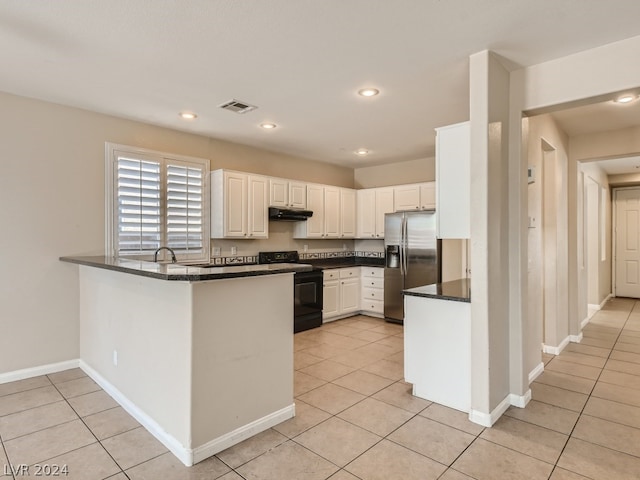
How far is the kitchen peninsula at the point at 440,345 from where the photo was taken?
2.79 meters

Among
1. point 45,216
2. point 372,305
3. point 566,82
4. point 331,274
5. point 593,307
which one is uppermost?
point 566,82

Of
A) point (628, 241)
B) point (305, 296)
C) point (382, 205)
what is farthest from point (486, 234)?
point (628, 241)

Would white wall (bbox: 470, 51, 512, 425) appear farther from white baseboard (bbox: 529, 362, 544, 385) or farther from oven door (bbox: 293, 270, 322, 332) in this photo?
oven door (bbox: 293, 270, 322, 332)

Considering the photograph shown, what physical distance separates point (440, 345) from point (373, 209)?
3.73 metres

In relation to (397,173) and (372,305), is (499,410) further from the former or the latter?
(397,173)

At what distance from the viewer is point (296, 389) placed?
10.5ft

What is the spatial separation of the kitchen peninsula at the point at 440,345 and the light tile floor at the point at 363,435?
129 millimetres

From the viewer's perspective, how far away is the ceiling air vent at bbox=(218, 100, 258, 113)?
3.62 meters

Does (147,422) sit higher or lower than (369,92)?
lower

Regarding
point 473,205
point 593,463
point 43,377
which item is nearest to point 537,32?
point 473,205

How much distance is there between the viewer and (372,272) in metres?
6.14

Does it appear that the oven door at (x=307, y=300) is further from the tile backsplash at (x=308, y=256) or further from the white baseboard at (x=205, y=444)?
the white baseboard at (x=205, y=444)

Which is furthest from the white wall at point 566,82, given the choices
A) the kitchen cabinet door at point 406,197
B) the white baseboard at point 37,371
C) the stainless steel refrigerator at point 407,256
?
the white baseboard at point 37,371

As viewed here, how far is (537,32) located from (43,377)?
198 inches
